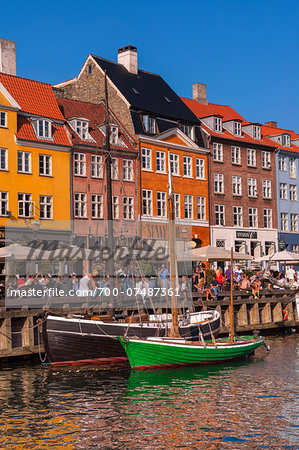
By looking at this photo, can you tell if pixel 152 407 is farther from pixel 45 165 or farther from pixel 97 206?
pixel 97 206

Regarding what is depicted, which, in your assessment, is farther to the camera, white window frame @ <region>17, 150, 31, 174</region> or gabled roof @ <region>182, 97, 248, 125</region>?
gabled roof @ <region>182, 97, 248, 125</region>

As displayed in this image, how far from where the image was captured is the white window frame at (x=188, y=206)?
181ft

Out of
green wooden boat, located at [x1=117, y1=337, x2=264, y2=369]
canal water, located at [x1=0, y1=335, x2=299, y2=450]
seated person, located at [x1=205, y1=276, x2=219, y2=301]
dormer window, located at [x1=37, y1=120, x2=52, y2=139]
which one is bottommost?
canal water, located at [x1=0, y1=335, x2=299, y2=450]

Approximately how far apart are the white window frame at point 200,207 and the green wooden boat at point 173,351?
95.7 ft

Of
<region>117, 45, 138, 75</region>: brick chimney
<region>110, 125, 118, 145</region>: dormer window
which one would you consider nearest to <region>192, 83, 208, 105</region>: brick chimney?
<region>117, 45, 138, 75</region>: brick chimney

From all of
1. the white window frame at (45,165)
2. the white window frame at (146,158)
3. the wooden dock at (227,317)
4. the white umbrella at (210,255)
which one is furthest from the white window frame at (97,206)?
the wooden dock at (227,317)

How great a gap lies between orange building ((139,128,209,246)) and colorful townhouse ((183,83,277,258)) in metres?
1.18

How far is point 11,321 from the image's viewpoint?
27.1m

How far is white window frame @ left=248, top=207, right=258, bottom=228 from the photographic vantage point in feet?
200

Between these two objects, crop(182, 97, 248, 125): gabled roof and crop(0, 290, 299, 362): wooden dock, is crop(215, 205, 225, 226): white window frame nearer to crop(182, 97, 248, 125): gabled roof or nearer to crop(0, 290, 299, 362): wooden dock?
crop(182, 97, 248, 125): gabled roof

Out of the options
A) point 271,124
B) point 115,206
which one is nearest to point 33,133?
point 115,206

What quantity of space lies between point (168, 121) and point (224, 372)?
33.1 metres

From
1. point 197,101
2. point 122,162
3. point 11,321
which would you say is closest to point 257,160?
point 197,101

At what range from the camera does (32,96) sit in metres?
47.9
